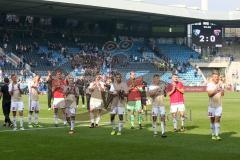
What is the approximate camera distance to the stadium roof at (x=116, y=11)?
61.7 m

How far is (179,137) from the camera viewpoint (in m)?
18.7

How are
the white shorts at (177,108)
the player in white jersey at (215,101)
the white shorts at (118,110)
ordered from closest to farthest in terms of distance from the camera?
1. the player in white jersey at (215,101)
2. the white shorts at (118,110)
3. the white shorts at (177,108)

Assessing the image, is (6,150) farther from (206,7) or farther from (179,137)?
(206,7)

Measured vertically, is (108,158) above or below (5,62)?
below

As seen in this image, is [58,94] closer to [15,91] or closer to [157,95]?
[15,91]

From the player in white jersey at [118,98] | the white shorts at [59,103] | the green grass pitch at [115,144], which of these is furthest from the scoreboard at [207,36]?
the player in white jersey at [118,98]

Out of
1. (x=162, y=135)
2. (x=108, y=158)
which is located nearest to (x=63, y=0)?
(x=162, y=135)

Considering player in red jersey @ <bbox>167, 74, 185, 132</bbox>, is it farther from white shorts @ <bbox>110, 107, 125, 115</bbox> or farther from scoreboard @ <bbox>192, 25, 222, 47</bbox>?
scoreboard @ <bbox>192, 25, 222, 47</bbox>

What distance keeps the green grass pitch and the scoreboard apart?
53.4 meters

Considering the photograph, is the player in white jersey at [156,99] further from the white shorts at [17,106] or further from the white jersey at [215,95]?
the white shorts at [17,106]

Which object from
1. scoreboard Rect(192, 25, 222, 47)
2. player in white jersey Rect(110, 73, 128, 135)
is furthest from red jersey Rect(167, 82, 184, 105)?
scoreboard Rect(192, 25, 222, 47)

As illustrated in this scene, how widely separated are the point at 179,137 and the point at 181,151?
3491mm

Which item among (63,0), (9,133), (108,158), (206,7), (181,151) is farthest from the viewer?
(206,7)

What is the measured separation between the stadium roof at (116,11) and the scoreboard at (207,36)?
132 cm
